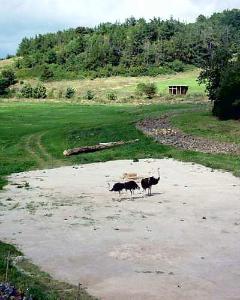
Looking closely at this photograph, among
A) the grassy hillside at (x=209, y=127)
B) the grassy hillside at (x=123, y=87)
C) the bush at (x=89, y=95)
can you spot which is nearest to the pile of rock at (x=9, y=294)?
the grassy hillside at (x=209, y=127)

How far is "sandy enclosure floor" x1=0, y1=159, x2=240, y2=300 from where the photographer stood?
14.0 m

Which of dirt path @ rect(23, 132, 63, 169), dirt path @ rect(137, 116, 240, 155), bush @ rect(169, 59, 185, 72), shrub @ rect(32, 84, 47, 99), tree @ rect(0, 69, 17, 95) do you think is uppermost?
bush @ rect(169, 59, 185, 72)

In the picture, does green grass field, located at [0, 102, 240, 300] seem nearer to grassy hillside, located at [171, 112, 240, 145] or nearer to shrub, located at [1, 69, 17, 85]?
grassy hillside, located at [171, 112, 240, 145]

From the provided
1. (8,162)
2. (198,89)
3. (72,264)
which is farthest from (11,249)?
(198,89)

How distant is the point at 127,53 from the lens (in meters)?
161

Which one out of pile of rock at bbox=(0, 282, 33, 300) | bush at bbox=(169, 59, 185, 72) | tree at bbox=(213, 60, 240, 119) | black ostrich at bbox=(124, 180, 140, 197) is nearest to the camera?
pile of rock at bbox=(0, 282, 33, 300)

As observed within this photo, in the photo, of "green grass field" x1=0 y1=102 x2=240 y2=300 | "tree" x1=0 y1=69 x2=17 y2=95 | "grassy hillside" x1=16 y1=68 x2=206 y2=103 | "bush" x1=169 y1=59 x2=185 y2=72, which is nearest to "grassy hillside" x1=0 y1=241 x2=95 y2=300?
"green grass field" x1=0 y1=102 x2=240 y2=300

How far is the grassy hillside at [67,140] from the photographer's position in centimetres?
3803

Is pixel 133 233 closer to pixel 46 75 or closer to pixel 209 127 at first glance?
pixel 209 127

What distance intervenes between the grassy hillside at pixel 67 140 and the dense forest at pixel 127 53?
7832 centimetres

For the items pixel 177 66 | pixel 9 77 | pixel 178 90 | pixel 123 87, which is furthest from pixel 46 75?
pixel 178 90

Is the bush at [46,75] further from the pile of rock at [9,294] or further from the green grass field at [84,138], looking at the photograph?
the pile of rock at [9,294]

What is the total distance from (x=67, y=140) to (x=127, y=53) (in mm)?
115978

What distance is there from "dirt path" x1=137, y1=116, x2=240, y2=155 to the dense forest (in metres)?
91.6
